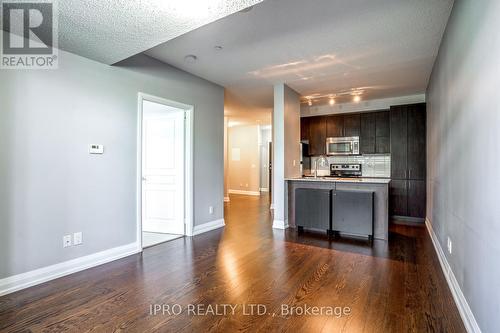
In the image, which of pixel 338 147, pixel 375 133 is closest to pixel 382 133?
pixel 375 133

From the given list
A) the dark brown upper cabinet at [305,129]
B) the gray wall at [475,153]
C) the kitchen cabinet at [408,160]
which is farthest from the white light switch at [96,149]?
the kitchen cabinet at [408,160]

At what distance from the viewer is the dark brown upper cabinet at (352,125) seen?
6.21m

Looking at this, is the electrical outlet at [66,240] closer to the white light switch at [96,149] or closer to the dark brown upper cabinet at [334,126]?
the white light switch at [96,149]

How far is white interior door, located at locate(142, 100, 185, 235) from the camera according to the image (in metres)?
4.37

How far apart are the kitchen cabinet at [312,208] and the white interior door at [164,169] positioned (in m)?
1.92

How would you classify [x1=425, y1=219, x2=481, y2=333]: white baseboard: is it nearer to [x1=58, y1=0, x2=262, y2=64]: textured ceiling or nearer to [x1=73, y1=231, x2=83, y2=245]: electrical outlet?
[x1=58, y1=0, x2=262, y2=64]: textured ceiling

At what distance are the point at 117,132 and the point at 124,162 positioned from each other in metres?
0.38

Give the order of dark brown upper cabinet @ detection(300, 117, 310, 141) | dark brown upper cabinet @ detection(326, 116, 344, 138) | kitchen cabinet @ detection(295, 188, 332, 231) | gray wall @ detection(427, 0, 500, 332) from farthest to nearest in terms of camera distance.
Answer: dark brown upper cabinet @ detection(300, 117, 310, 141) → dark brown upper cabinet @ detection(326, 116, 344, 138) → kitchen cabinet @ detection(295, 188, 332, 231) → gray wall @ detection(427, 0, 500, 332)

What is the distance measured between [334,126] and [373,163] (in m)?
1.26

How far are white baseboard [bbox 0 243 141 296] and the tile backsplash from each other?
520cm

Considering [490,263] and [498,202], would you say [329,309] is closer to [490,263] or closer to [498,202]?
[490,263]

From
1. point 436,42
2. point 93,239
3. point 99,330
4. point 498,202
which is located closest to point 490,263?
point 498,202

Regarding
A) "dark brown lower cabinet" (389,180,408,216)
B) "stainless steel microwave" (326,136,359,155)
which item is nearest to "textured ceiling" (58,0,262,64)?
"stainless steel microwave" (326,136,359,155)

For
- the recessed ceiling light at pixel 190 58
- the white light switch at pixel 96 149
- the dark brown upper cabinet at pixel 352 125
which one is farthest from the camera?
the dark brown upper cabinet at pixel 352 125
